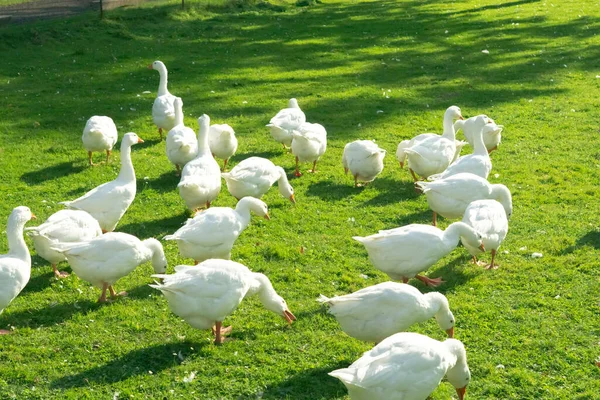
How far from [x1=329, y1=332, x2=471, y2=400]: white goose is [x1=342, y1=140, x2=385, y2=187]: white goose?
4.84 metres

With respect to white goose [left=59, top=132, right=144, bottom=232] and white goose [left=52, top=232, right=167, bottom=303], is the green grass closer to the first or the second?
white goose [left=52, top=232, right=167, bottom=303]

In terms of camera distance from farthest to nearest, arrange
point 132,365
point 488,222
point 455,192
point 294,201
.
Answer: point 294,201
point 455,192
point 488,222
point 132,365

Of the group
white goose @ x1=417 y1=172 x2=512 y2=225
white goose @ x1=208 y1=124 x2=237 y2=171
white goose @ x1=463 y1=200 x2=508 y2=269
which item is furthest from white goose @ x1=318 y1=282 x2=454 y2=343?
white goose @ x1=208 y1=124 x2=237 y2=171

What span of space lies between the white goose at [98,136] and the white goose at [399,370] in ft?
22.4

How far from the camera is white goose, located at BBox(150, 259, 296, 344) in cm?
643

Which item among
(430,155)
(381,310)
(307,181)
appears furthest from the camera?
(307,181)

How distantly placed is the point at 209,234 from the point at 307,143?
3.53 meters

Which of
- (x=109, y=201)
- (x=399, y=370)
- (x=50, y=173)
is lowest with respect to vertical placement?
(x=50, y=173)

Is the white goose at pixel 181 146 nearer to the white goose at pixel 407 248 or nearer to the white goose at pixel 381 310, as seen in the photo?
the white goose at pixel 407 248

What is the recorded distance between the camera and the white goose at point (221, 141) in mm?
10844

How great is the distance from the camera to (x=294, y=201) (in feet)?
32.7

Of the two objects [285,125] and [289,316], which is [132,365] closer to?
[289,316]

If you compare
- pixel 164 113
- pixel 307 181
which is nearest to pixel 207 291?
pixel 307 181

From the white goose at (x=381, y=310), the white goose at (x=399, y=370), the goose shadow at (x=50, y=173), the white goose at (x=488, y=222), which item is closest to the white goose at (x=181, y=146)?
the goose shadow at (x=50, y=173)
